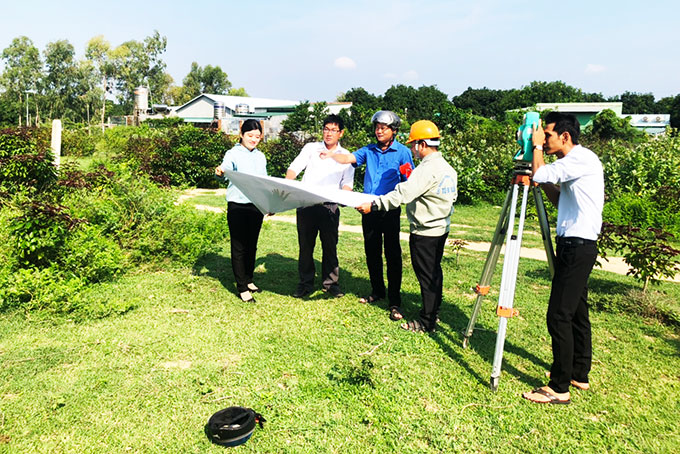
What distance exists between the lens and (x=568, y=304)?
357 centimetres

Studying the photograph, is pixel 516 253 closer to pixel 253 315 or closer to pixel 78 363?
pixel 253 315

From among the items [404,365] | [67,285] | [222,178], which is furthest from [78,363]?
[404,365]

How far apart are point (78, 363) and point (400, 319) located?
9.92 ft

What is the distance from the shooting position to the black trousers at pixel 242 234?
5516 millimetres

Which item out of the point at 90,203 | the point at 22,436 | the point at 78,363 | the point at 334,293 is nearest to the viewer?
the point at 22,436

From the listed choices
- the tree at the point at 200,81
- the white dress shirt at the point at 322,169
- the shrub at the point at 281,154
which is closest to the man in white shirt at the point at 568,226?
the white dress shirt at the point at 322,169

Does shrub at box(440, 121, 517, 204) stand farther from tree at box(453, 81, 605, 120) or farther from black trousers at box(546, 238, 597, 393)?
tree at box(453, 81, 605, 120)

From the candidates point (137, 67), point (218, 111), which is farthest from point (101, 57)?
point (218, 111)

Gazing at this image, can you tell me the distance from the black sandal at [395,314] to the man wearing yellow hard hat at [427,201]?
0.53 meters

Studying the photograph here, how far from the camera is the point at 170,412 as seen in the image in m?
3.36

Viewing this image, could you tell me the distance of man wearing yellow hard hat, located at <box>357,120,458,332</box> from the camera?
14.8 ft

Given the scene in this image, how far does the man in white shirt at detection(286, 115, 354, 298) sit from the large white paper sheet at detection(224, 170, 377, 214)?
0.46 metres

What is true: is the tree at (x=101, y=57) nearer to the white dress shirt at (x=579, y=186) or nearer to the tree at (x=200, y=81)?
the tree at (x=200, y=81)

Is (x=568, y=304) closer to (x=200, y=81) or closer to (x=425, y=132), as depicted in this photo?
(x=425, y=132)
